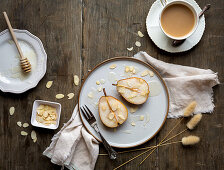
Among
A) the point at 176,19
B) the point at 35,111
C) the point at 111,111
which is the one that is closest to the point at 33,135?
the point at 35,111

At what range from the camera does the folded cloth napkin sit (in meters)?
0.90

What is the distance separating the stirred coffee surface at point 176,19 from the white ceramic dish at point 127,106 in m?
0.17

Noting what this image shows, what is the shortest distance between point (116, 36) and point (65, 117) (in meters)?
0.39

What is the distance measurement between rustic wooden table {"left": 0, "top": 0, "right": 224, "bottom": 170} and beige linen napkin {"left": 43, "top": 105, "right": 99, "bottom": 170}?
4 cm

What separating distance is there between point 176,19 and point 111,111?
1.43ft

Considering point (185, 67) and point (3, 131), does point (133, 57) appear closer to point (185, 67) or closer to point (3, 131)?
point (185, 67)

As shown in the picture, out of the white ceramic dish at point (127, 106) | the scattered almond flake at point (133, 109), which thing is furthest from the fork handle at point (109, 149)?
the scattered almond flake at point (133, 109)

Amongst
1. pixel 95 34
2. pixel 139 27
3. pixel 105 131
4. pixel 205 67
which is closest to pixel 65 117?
pixel 105 131

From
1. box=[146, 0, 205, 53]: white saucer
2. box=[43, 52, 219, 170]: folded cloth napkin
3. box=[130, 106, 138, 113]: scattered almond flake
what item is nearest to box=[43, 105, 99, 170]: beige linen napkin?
box=[43, 52, 219, 170]: folded cloth napkin

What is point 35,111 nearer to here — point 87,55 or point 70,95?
point 70,95

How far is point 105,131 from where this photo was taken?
0.91 meters

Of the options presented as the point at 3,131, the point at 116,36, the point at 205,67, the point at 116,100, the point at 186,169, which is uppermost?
the point at 116,36

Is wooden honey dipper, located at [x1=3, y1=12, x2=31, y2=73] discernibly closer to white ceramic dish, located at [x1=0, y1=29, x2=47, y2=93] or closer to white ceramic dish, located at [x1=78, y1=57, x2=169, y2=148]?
white ceramic dish, located at [x1=0, y1=29, x2=47, y2=93]

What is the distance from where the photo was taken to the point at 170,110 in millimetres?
936
